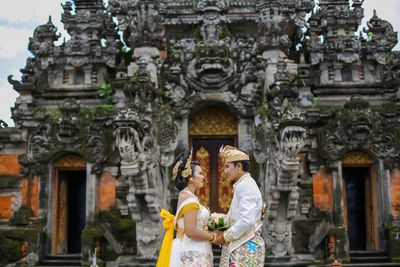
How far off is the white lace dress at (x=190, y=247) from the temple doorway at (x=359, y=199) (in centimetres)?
934

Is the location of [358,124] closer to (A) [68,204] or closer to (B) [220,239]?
(B) [220,239]

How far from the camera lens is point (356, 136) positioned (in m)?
13.5

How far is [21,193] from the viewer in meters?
14.2

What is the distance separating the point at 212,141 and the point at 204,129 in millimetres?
444

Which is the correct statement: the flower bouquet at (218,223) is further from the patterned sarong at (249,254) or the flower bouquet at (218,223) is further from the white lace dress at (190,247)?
the patterned sarong at (249,254)

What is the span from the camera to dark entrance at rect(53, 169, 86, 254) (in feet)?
47.1

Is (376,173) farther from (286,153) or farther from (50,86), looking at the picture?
(50,86)

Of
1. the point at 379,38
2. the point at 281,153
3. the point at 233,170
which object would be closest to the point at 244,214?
the point at 233,170

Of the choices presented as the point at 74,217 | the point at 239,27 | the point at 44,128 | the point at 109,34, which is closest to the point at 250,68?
the point at 239,27

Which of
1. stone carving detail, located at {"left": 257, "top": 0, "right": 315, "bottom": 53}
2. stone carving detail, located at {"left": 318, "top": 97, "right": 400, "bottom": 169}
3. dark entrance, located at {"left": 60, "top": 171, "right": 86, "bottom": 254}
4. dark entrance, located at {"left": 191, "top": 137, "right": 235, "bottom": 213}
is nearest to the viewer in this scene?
stone carving detail, located at {"left": 257, "top": 0, "right": 315, "bottom": 53}

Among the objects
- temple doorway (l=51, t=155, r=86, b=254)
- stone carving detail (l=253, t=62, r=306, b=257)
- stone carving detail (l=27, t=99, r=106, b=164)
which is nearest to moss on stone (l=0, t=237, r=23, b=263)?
temple doorway (l=51, t=155, r=86, b=254)

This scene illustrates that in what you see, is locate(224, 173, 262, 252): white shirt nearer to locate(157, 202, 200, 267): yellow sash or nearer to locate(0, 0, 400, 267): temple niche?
locate(157, 202, 200, 267): yellow sash

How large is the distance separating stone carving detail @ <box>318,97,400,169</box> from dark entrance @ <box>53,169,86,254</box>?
7719mm

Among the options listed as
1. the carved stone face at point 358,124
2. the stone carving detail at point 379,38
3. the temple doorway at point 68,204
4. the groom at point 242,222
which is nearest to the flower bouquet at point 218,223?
the groom at point 242,222
